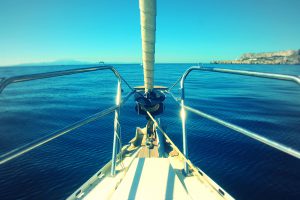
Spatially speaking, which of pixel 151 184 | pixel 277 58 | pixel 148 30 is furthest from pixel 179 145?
pixel 277 58

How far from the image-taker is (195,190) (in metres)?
2.18

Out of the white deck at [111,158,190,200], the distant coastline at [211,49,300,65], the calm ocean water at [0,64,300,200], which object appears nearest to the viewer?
the white deck at [111,158,190,200]

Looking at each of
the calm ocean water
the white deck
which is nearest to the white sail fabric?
the white deck

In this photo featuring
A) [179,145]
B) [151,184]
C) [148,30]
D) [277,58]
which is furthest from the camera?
[277,58]

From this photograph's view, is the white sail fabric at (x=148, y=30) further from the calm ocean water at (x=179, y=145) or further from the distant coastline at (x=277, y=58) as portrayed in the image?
the distant coastline at (x=277, y=58)

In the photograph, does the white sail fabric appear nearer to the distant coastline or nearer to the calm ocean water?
the calm ocean water

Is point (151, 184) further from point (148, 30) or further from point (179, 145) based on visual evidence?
point (179, 145)

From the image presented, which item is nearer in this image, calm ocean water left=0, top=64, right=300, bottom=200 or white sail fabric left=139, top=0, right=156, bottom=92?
white sail fabric left=139, top=0, right=156, bottom=92

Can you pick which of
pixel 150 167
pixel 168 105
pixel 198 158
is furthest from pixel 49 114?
pixel 150 167

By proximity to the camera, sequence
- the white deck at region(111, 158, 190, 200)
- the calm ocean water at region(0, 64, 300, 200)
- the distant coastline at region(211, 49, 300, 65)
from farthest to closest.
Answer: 1. the distant coastline at region(211, 49, 300, 65)
2. the calm ocean water at region(0, 64, 300, 200)
3. the white deck at region(111, 158, 190, 200)

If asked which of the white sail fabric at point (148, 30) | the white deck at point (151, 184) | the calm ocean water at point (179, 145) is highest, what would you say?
the white sail fabric at point (148, 30)

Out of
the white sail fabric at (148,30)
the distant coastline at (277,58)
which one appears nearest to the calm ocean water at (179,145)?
the white sail fabric at (148,30)

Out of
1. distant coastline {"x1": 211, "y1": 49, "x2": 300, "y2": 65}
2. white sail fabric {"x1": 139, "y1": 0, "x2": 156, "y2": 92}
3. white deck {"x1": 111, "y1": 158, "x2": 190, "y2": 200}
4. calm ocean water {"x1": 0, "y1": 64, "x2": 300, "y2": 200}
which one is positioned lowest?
calm ocean water {"x1": 0, "y1": 64, "x2": 300, "y2": 200}

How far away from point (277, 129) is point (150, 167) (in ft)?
30.8
